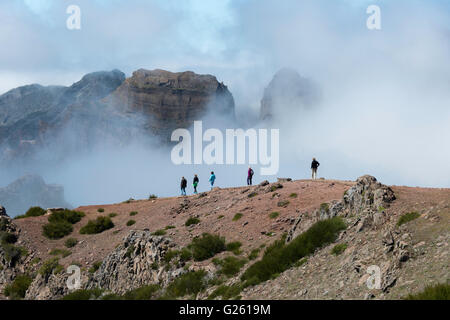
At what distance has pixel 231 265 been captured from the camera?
32781mm

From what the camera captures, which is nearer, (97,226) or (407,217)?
(407,217)

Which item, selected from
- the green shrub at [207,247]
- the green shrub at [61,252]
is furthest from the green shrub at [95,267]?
the green shrub at [207,247]

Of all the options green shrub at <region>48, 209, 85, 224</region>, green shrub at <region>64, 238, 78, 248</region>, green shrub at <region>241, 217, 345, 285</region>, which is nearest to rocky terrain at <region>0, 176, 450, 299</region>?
green shrub at <region>241, 217, 345, 285</region>

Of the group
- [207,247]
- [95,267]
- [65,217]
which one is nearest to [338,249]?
[207,247]

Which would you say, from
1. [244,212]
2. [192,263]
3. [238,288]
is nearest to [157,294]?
[192,263]

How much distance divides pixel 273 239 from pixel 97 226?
23.6 m

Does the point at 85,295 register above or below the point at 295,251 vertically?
below

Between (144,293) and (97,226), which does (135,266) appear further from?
(97,226)

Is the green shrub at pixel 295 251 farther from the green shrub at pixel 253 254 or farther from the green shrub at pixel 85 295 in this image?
the green shrub at pixel 85 295

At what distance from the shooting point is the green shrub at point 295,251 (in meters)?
28.4

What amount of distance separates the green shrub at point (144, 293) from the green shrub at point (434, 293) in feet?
61.2

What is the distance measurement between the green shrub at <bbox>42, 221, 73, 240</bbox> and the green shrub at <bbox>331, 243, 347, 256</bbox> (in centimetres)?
3354

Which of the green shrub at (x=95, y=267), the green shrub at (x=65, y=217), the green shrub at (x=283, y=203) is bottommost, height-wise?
the green shrub at (x=95, y=267)
